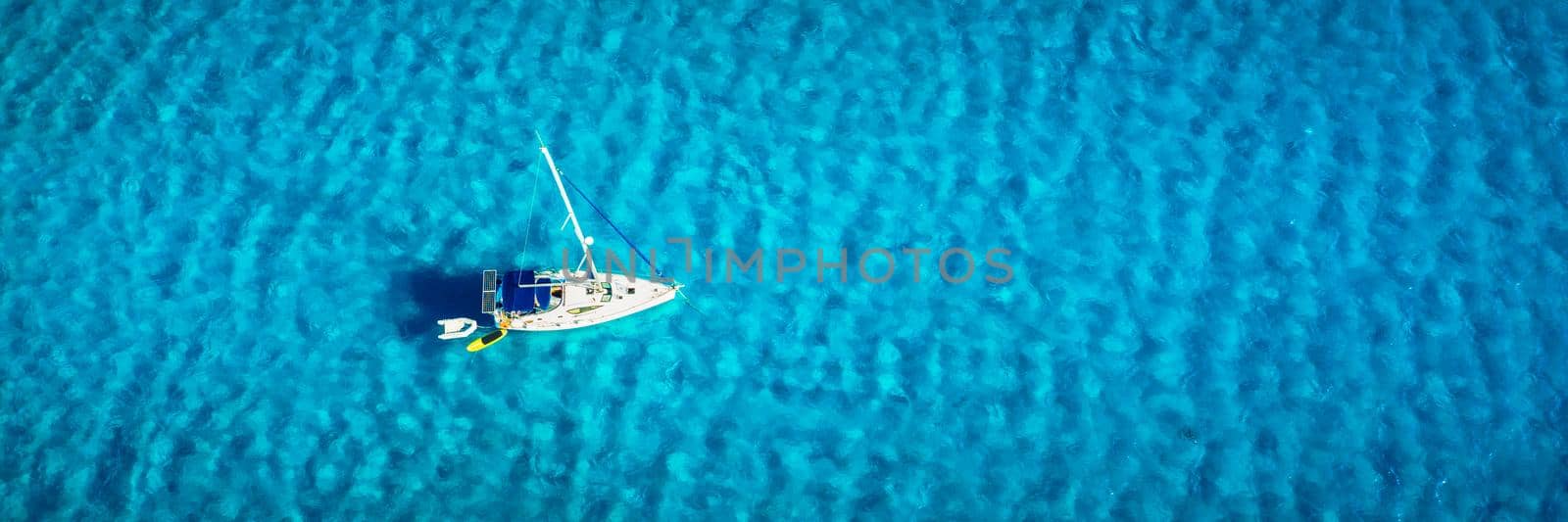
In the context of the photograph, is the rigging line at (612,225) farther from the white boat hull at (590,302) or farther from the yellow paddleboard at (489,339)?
the yellow paddleboard at (489,339)

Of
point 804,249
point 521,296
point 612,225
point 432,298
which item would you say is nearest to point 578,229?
point 521,296

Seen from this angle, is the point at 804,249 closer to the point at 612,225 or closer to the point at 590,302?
the point at 612,225

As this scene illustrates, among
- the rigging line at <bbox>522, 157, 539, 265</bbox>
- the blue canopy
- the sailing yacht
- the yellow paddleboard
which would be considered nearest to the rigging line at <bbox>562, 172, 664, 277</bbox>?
the sailing yacht

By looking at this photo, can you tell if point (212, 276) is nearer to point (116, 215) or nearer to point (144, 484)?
point (116, 215)

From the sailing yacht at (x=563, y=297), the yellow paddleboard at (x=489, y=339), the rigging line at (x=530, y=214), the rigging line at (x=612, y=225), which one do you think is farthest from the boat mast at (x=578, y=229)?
the yellow paddleboard at (x=489, y=339)

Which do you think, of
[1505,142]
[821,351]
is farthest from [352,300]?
[1505,142]

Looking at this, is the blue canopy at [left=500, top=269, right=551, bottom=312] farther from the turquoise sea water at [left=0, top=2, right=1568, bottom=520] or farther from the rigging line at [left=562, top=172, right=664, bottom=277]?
the rigging line at [left=562, top=172, right=664, bottom=277]
